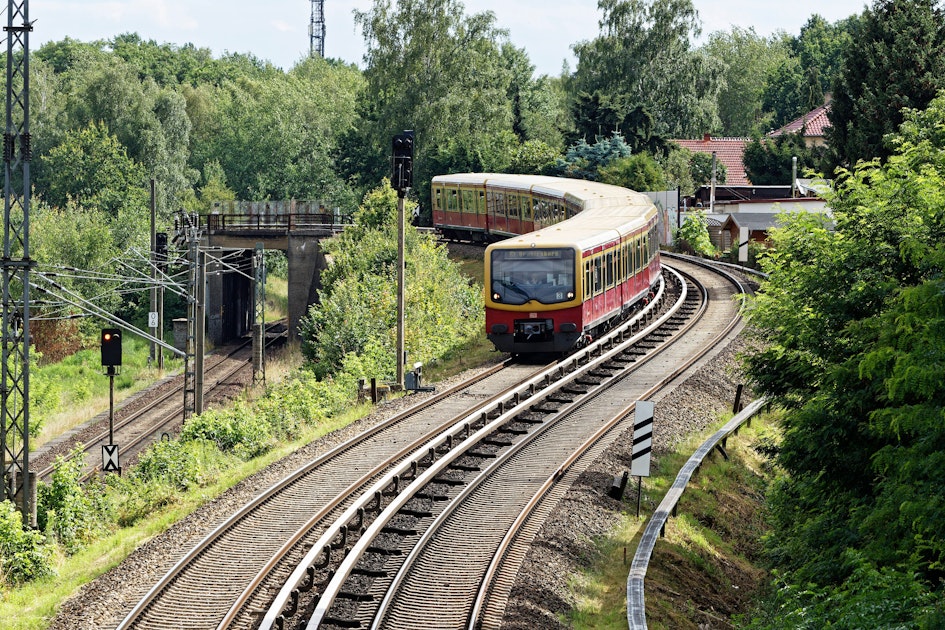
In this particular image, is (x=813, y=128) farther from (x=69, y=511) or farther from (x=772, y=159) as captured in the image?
(x=69, y=511)

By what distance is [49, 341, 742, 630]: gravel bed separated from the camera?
13023 millimetres

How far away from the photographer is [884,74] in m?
45.5

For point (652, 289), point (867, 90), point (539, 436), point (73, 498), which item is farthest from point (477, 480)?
point (867, 90)

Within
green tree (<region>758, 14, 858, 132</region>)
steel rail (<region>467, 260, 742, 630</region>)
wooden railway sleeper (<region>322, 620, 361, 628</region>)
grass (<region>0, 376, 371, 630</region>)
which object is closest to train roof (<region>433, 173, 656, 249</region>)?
steel rail (<region>467, 260, 742, 630</region>)

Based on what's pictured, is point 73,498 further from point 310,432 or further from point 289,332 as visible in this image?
point 289,332

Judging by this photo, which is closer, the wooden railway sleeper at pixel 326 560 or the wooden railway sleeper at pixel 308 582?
the wooden railway sleeper at pixel 308 582

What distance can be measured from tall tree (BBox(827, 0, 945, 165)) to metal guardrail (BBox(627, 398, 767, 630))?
24.6m

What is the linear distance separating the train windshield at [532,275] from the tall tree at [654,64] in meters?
44.7

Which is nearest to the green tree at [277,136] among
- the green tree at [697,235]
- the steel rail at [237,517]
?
the green tree at [697,235]

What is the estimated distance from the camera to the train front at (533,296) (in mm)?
26844

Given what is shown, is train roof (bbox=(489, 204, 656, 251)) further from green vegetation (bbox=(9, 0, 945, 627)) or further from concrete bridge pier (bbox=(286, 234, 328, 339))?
concrete bridge pier (bbox=(286, 234, 328, 339))

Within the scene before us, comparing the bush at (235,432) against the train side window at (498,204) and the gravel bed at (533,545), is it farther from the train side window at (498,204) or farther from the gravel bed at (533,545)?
the train side window at (498,204)

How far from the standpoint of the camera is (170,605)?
13.4m

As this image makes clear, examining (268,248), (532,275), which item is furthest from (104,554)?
(268,248)
